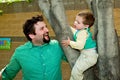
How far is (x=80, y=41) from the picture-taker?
3.08 m

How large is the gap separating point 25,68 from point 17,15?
3220mm

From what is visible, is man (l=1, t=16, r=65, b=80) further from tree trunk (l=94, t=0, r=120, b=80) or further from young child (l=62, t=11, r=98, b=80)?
tree trunk (l=94, t=0, r=120, b=80)

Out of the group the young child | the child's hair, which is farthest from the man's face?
the child's hair

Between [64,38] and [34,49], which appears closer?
[64,38]

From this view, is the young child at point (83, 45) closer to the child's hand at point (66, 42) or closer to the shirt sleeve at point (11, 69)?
the child's hand at point (66, 42)

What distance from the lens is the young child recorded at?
9.89 ft

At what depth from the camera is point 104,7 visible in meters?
2.78

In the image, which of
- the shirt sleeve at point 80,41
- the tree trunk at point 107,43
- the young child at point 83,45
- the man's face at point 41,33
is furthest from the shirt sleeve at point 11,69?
the tree trunk at point 107,43

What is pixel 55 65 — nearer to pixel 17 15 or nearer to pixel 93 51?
pixel 93 51

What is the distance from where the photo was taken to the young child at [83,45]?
302cm

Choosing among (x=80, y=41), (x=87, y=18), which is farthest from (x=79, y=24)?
(x=80, y=41)

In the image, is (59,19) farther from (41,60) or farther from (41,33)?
(41,60)

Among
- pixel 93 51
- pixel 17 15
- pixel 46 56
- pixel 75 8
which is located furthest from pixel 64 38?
pixel 17 15

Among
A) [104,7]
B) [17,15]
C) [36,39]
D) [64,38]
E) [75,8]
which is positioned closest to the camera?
[104,7]
